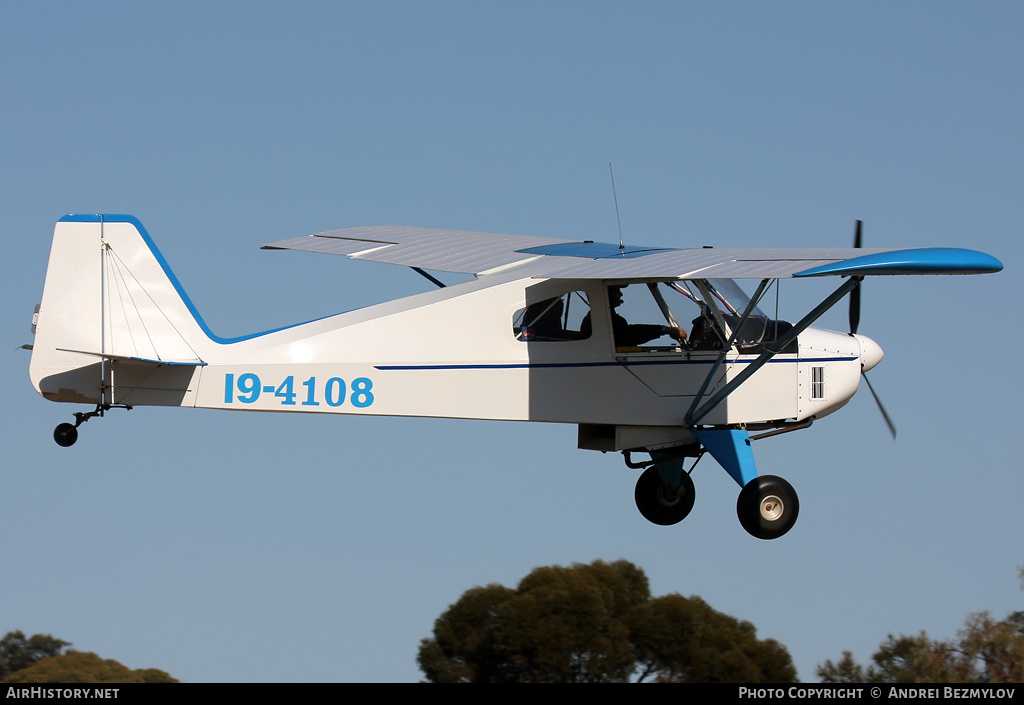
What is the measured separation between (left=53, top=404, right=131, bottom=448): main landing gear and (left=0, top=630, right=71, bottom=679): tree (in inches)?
81.9

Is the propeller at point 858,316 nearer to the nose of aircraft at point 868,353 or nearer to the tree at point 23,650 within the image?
the nose of aircraft at point 868,353

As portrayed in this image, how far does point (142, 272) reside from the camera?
36.9 ft

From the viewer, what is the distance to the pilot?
38.3 ft

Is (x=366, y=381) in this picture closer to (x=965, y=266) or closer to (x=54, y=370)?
(x=54, y=370)

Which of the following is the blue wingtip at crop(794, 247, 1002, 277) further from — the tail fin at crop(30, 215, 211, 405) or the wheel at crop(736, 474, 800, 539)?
the tail fin at crop(30, 215, 211, 405)

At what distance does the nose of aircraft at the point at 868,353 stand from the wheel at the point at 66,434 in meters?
6.85

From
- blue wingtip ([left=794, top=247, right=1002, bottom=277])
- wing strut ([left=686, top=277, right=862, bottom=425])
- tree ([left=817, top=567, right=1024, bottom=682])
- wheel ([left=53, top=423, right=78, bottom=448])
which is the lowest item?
tree ([left=817, top=567, right=1024, bottom=682])

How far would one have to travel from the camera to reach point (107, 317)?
1096cm

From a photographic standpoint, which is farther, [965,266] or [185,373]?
[185,373]

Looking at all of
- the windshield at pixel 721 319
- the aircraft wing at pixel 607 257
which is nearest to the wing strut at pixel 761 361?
the windshield at pixel 721 319

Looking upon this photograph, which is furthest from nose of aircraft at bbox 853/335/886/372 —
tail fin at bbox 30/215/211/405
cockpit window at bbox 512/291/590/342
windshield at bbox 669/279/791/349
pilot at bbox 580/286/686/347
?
tail fin at bbox 30/215/211/405

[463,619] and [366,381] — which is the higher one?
[366,381]
